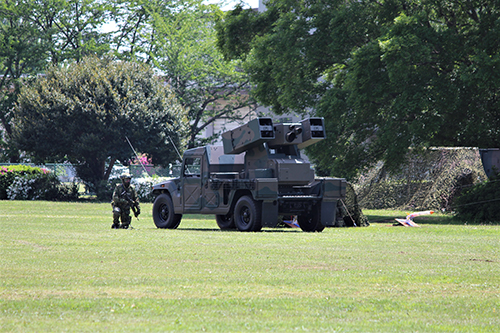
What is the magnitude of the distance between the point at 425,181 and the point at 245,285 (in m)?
23.4

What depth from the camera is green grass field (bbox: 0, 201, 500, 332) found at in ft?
24.0

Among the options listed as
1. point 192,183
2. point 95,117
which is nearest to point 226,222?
point 192,183

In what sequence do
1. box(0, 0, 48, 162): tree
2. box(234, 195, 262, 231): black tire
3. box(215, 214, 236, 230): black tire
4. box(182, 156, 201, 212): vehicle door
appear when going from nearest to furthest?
box(234, 195, 262, 231): black tire → box(182, 156, 201, 212): vehicle door → box(215, 214, 236, 230): black tire → box(0, 0, 48, 162): tree

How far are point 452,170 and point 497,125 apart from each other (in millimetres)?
2990

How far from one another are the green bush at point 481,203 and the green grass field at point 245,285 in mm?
9657

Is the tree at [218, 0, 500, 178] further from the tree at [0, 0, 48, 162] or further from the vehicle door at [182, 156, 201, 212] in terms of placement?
the tree at [0, 0, 48, 162]

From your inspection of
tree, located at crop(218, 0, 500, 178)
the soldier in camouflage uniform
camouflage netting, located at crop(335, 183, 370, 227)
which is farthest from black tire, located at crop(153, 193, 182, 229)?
tree, located at crop(218, 0, 500, 178)

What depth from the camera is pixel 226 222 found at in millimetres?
22578

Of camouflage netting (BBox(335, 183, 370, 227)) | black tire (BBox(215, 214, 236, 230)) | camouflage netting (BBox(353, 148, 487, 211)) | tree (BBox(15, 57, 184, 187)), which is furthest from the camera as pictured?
tree (BBox(15, 57, 184, 187))

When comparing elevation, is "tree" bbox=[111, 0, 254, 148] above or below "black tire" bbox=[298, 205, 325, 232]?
above

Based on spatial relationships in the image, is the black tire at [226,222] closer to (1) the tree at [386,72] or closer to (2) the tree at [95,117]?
(1) the tree at [386,72]

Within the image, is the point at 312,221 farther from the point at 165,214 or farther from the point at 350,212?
the point at 165,214

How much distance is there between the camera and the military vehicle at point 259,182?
20.2 meters

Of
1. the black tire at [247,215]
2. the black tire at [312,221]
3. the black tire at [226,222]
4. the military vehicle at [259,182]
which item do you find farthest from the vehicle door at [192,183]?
the black tire at [312,221]
